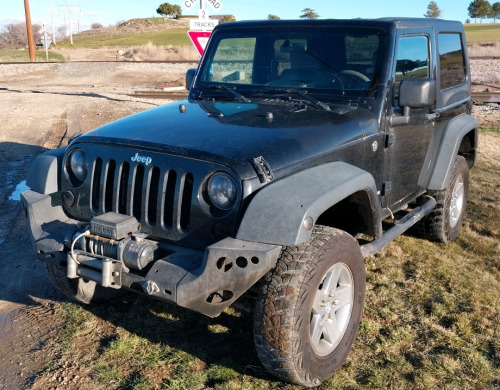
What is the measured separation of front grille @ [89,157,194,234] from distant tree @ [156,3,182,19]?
8901cm

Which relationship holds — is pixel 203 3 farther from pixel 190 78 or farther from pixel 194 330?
pixel 194 330

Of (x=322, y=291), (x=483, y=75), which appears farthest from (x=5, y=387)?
(x=483, y=75)

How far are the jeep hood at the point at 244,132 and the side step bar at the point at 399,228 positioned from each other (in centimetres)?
73

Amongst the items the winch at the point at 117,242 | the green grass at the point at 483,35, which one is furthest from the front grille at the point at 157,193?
the green grass at the point at 483,35

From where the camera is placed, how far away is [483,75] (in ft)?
74.6

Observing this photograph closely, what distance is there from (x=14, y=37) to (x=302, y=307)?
80.7 m

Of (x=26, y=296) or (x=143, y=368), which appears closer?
(x=143, y=368)

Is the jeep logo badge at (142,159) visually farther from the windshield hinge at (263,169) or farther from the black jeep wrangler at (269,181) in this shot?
the windshield hinge at (263,169)

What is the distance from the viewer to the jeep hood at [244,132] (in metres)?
3.16

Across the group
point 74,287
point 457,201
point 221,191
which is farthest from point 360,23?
point 74,287

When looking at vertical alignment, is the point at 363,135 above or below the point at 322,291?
above

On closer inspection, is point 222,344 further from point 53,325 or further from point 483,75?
point 483,75

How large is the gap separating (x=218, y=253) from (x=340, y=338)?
1073 millimetres

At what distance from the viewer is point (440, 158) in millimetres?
4812
